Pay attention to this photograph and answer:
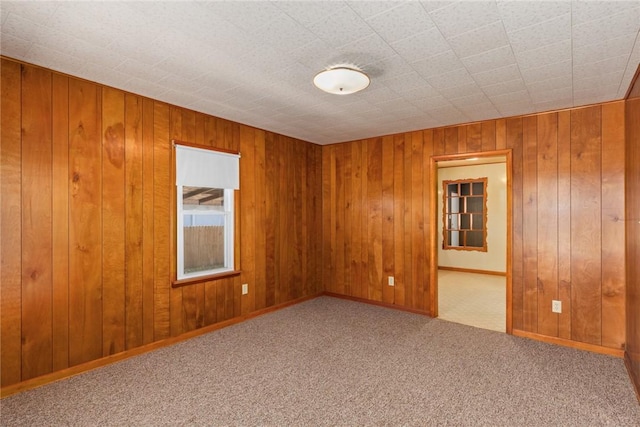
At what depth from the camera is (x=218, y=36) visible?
2.02m

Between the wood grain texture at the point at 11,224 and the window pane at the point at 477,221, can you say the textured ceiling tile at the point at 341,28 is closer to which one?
the wood grain texture at the point at 11,224

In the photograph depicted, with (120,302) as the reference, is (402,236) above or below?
above

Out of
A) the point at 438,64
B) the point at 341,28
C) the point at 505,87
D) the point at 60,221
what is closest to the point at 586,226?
the point at 505,87

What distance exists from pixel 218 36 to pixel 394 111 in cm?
206

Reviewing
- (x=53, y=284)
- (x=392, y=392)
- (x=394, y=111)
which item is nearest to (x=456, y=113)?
(x=394, y=111)

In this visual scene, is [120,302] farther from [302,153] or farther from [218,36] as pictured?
[302,153]

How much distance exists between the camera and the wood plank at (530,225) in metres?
3.48

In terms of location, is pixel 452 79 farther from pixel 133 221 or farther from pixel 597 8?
pixel 133 221

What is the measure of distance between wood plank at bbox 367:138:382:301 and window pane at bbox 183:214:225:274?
2.09m

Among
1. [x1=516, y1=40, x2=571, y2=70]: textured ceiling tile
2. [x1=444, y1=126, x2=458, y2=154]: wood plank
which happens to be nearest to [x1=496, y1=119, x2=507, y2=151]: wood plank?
[x1=444, y1=126, x2=458, y2=154]: wood plank

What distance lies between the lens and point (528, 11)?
5.78 ft

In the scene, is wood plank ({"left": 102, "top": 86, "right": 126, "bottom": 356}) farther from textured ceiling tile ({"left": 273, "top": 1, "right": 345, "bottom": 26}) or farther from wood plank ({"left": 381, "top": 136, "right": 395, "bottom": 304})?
wood plank ({"left": 381, "top": 136, "right": 395, "bottom": 304})

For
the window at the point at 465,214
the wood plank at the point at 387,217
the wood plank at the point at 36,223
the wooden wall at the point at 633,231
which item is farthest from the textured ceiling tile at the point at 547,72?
the window at the point at 465,214

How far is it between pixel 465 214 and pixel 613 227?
4200 millimetres
